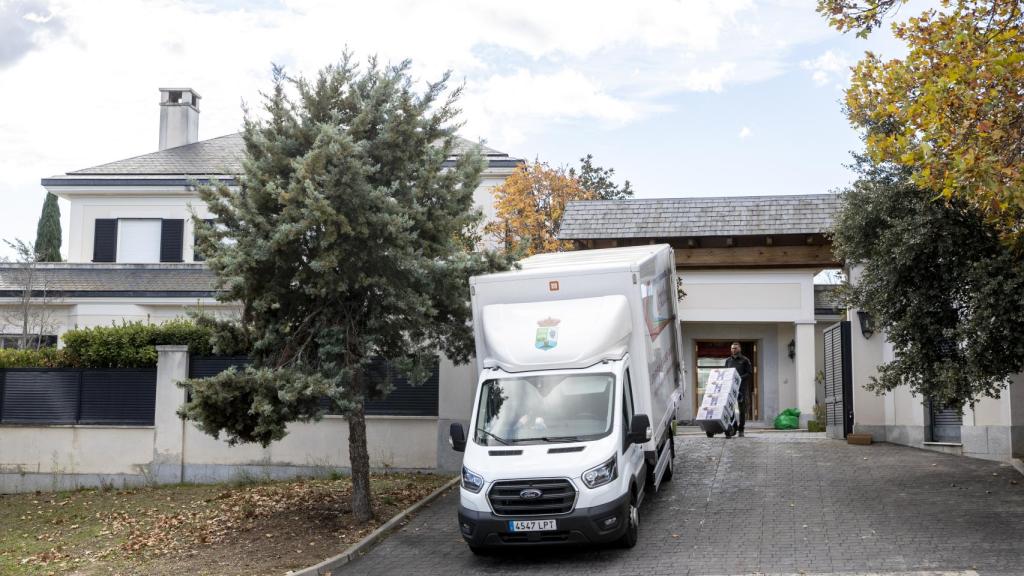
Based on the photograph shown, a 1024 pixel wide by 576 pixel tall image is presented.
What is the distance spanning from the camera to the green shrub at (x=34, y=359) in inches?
712

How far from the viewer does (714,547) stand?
10953 mm

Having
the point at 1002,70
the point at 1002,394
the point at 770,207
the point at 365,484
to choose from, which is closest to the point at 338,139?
the point at 365,484

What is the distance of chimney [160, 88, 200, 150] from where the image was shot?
101ft

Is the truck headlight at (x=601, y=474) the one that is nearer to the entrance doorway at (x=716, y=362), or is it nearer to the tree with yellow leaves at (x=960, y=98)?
the tree with yellow leaves at (x=960, y=98)

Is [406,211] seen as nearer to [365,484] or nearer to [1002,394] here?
[365,484]

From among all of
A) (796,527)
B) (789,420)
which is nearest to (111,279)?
(789,420)

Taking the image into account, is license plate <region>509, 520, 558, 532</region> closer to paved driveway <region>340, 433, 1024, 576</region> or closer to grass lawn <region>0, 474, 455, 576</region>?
paved driveway <region>340, 433, 1024, 576</region>

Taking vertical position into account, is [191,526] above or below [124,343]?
below

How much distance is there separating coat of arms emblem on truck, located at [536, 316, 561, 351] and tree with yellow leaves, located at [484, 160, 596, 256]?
16209 mm

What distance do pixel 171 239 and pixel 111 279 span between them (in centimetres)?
214

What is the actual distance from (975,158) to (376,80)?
7.26 m

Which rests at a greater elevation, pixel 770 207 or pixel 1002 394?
pixel 770 207

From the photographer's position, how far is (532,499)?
10.4 m

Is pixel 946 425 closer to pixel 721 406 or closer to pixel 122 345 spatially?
pixel 721 406
